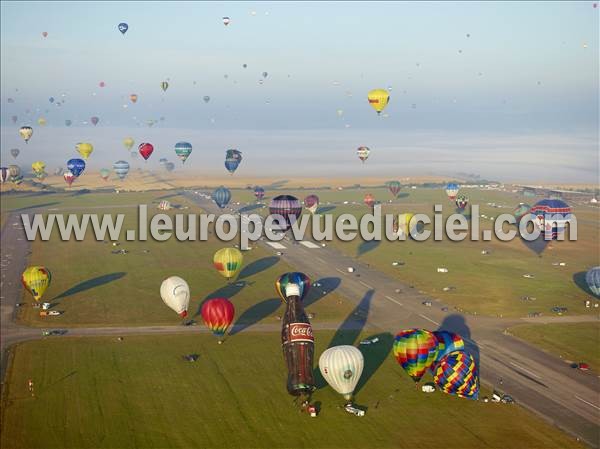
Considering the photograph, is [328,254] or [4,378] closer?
[4,378]

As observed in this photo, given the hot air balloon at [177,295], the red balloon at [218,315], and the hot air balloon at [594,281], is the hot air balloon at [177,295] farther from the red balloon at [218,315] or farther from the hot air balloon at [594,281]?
the hot air balloon at [594,281]

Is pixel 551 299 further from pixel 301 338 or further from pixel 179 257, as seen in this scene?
pixel 179 257

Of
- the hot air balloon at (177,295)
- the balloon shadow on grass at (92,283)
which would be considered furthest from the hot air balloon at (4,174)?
the hot air balloon at (177,295)

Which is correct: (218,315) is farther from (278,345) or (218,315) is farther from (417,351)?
(417,351)

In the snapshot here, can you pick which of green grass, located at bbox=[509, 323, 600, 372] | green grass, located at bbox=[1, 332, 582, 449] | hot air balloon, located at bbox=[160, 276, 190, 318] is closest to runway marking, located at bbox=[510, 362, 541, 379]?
green grass, located at bbox=[509, 323, 600, 372]

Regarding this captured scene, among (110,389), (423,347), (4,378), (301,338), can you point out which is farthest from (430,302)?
(4,378)

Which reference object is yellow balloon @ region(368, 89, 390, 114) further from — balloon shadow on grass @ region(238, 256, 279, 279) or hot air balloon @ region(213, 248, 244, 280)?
hot air balloon @ region(213, 248, 244, 280)
